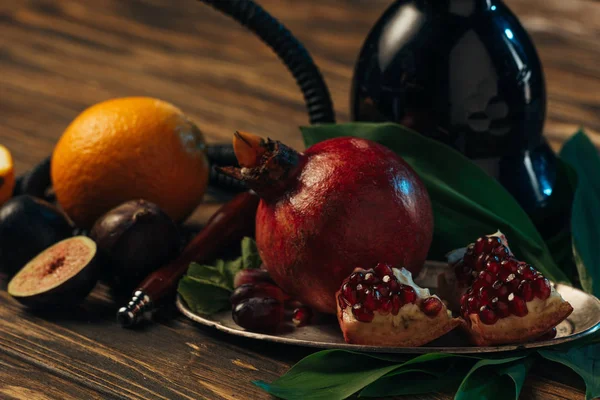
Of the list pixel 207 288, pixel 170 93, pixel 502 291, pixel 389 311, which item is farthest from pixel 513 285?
pixel 170 93

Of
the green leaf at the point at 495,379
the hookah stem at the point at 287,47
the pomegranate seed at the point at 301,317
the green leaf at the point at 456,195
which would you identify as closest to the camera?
the green leaf at the point at 495,379

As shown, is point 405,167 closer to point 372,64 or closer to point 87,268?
point 372,64

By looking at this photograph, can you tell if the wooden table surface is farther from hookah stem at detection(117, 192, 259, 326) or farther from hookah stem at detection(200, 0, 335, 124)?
hookah stem at detection(200, 0, 335, 124)

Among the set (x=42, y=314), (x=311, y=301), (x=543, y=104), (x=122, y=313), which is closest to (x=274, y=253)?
(x=311, y=301)

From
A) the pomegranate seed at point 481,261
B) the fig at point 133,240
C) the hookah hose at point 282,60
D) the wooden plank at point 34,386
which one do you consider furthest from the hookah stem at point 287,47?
the wooden plank at point 34,386

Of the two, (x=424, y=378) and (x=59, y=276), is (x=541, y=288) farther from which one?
(x=59, y=276)

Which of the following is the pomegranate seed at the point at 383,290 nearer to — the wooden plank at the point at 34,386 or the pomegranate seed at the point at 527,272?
the pomegranate seed at the point at 527,272
